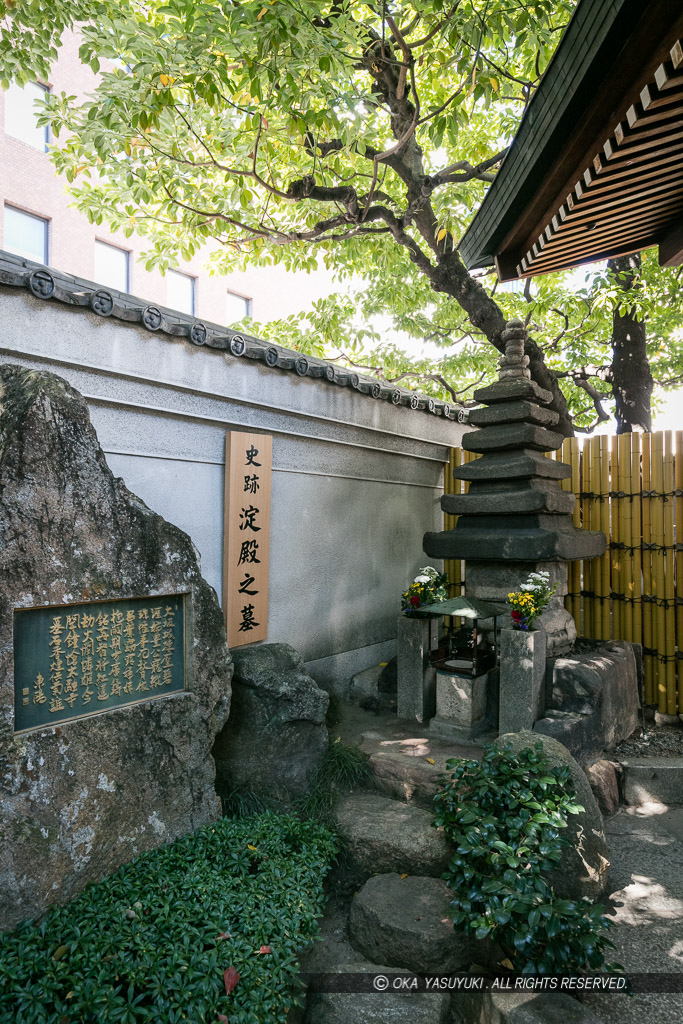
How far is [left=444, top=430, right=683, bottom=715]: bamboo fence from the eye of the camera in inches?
294

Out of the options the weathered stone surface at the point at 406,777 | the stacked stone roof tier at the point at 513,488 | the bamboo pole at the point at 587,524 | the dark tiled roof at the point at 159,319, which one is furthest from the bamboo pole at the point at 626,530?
the weathered stone surface at the point at 406,777

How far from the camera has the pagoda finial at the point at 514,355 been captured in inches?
278

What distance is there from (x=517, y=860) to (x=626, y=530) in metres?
5.01

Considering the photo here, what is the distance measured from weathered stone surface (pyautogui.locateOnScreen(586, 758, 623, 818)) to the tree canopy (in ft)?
15.9

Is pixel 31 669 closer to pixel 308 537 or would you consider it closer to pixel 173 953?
pixel 173 953

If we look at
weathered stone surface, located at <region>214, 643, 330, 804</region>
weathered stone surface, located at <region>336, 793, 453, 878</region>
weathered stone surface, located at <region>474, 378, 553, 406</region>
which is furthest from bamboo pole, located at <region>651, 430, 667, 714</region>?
weathered stone surface, located at <region>214, 643, 330, 804</region>

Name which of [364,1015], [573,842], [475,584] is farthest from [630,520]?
[364,1015]

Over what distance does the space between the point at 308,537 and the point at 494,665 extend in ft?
8.43

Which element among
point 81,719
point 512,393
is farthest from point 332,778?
point 512,393

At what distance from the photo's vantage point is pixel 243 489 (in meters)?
6.34

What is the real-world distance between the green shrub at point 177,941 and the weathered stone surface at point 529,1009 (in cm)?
107

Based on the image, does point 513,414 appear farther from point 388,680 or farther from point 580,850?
point 580,850

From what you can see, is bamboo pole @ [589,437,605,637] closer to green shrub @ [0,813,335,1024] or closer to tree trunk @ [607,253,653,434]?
tree trunk @ [607,253,653,434]

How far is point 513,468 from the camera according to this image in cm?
676
